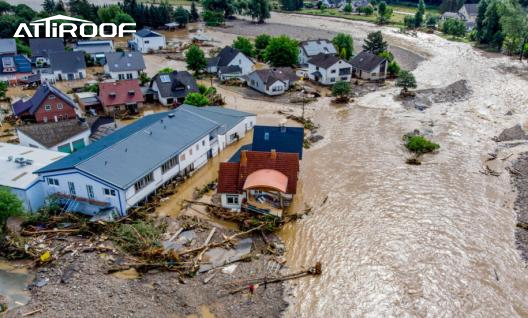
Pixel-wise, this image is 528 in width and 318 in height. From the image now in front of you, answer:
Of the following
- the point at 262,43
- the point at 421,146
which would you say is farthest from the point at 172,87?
the point at 262,43

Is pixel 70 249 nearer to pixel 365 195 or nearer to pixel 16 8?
pixel 365 195

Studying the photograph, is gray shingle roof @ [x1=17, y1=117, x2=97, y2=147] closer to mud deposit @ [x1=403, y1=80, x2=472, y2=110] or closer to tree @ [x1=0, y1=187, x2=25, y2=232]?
tree @ [x1=0, y1=187, x2=25, y2=232]

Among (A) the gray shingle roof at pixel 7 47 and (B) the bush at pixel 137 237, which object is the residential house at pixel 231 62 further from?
(B) the bush at pixel 137 237

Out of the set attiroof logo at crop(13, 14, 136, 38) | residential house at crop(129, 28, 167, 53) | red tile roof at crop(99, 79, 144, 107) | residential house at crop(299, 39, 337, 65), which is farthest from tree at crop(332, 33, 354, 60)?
attiroof logo at crop(13, 14, 136, 38)

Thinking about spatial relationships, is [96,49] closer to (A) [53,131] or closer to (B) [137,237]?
(A) [53,131]

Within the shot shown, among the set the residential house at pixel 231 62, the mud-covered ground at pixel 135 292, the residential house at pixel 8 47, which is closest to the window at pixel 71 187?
the mud-covered ground at pixel 135 292
